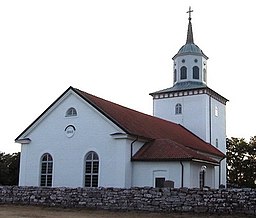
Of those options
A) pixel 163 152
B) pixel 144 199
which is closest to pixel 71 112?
pixel 163 152

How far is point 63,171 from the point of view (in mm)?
32062

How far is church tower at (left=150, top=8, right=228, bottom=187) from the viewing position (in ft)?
141

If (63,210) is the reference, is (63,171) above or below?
above

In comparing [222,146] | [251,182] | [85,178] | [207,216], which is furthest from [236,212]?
[251,182]

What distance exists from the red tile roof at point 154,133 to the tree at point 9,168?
16170 millimetres

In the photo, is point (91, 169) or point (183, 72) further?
point (183, 72)

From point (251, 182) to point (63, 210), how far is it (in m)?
34.5

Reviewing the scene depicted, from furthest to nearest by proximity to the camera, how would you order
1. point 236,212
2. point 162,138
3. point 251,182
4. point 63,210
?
1. point 251,182
2. point 162,138
3. point 63,210
4. point 236,212

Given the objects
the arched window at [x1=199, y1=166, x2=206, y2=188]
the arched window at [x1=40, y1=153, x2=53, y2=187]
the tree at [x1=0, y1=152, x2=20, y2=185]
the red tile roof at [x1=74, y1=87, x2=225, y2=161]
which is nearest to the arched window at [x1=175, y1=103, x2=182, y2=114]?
the red tile roof at [x1=74, y1=87, x2=225, y2=161]

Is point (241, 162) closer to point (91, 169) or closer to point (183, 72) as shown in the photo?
point (183, 72)

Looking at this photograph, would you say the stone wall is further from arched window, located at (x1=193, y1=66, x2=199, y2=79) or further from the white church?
arched window, located at (x1=193, y1=66, x2=199, y2=79)

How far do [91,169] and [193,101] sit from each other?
15.8 metres

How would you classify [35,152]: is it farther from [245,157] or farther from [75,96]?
A: [245,157]

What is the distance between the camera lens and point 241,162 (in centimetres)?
5531
